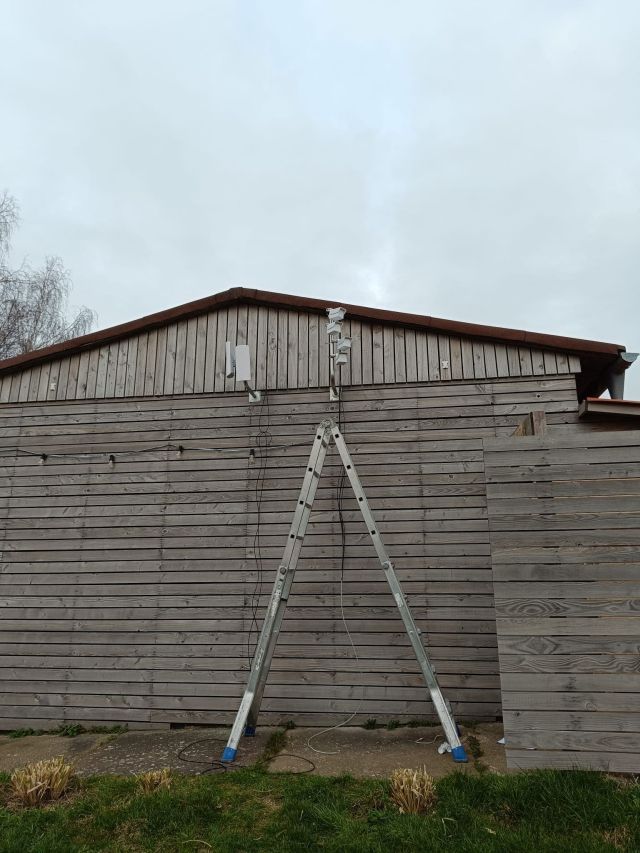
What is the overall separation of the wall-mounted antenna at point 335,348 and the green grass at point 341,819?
3618 millimetres

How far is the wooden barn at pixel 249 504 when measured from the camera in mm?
5719

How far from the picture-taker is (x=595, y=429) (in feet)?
19.2

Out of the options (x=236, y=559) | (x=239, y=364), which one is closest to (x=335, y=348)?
(x=239, y=364)

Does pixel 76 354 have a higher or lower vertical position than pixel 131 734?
higher

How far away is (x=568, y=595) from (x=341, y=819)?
6.62 feet

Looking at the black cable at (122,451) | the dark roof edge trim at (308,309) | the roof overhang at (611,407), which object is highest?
the dark roof edge trim at (308,309)

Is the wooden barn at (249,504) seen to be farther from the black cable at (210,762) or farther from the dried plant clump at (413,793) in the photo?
the dried plant clump at (413,793)

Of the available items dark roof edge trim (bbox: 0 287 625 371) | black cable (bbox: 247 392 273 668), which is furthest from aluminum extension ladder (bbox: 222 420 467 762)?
dark roof edge trim (bbox: 0 287 625 371)

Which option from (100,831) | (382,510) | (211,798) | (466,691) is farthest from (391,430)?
(100,831)

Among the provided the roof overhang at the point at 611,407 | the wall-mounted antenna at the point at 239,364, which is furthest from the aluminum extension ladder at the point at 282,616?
the roof overhang at the point at 611,407

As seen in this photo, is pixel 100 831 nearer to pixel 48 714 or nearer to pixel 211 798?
pixel 211 798

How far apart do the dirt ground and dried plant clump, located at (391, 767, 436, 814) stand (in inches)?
23.5

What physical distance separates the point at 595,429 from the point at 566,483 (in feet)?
6.20

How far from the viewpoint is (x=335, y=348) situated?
596 centimetres
